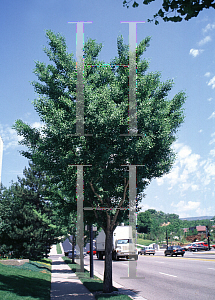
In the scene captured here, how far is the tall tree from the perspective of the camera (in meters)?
10.7

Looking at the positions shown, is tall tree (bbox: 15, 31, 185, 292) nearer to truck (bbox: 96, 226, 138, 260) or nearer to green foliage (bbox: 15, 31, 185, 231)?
green foliage (bbox: 15, 31, 185, 231)

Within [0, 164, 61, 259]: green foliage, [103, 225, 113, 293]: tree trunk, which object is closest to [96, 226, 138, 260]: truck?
[0, 164, 61, 259]: green foliage

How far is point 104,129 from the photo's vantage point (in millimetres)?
10688

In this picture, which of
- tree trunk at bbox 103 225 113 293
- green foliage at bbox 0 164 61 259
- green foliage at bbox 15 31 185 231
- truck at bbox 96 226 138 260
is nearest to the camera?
green foliage at bbox 15 31 185 231

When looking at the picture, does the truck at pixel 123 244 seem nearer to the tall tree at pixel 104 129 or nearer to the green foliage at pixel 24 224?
the green foliage at pixel 24 224

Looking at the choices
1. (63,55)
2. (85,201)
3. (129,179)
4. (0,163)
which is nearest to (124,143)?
(129,179)

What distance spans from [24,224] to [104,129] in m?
21.7

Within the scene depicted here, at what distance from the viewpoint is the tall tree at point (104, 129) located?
421 inches

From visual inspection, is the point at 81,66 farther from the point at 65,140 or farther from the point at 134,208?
the point at 134,208

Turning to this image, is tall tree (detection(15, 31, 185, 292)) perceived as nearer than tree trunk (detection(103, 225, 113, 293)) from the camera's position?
Yes

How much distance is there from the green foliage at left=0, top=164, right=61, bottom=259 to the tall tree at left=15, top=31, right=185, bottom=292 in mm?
16313

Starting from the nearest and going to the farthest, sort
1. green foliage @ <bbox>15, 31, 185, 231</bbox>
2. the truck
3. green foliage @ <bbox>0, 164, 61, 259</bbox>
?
green foliage @ <bbox>15, 31, 185, 231</bbox>, green foliage @ <bbox>0, 164, 61, 259</bbox>, the truck

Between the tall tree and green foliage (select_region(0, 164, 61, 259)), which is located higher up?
the tall tree

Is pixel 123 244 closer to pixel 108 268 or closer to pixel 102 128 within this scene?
pixel 108 268
